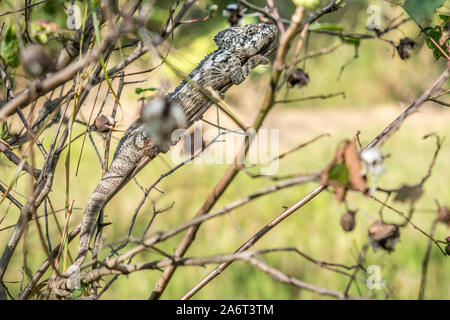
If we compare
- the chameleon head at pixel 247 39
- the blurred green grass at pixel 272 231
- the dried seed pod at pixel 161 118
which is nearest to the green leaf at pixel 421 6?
the dried seed pod at pixel 161 118

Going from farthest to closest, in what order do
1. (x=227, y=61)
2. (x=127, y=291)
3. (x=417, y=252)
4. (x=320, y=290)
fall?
(x=417, y=252), (x=127, y=291), (x=227, y=61), (x=320, y=290)

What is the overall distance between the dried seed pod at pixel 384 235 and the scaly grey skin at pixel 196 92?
318 mm

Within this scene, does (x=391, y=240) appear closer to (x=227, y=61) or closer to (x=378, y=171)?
(x=378, y=171)

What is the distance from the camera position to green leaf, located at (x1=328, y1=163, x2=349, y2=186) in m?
0.38

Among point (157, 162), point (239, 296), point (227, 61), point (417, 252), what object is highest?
point (157, 162)

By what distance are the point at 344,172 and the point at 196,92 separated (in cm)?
82

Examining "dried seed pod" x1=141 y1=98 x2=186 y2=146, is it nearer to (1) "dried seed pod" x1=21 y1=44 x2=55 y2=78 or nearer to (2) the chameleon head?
(1) "dried seed pod" x1=21 y1=44 x2=55 y2=78

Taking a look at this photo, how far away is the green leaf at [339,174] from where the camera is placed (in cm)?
38

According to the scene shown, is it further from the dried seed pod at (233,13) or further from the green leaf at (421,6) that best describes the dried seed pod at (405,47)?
the green leaf at (421,6)

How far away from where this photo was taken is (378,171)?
384mm

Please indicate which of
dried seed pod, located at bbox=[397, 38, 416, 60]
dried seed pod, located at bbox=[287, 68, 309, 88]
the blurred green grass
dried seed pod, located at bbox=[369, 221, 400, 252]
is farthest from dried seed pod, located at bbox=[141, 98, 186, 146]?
the blurred green grass

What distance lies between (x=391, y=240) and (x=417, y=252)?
7.25 feet
